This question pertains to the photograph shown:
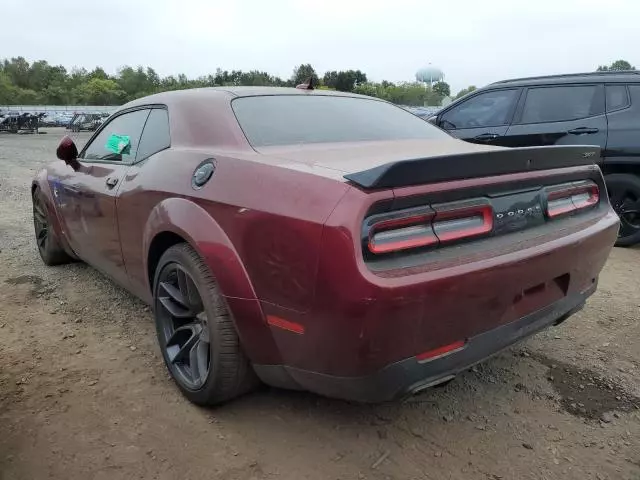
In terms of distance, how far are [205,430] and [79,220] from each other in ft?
6.39

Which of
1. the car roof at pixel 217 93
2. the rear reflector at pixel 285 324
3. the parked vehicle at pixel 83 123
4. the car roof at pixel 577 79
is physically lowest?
the parked vehicle at pixel 83 123

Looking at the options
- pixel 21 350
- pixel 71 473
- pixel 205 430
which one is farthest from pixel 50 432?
Answer: pixel 21 350

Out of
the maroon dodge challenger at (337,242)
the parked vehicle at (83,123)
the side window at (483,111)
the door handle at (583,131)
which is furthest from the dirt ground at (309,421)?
the parked vehicle at (83,123)

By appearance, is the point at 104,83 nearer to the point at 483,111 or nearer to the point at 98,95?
the point at 98,95

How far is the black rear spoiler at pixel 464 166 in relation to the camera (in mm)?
1774

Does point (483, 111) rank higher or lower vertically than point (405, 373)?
higher

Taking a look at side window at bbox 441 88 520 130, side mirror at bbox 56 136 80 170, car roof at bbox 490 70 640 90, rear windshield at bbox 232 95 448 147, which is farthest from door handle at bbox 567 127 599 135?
side mirror at bbox 56 136 80 170

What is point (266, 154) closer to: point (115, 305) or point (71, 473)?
point (71, 473)

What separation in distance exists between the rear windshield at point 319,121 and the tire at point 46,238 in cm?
242

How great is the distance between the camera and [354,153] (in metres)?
2.36

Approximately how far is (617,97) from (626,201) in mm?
1071

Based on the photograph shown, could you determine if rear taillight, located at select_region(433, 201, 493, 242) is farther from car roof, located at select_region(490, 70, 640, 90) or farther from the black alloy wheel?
car roof, located at select_region(490, 70, 640, 90)

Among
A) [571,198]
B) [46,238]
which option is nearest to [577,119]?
[571,198]

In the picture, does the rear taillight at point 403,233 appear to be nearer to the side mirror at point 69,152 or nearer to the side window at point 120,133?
the side window at point 120,133
